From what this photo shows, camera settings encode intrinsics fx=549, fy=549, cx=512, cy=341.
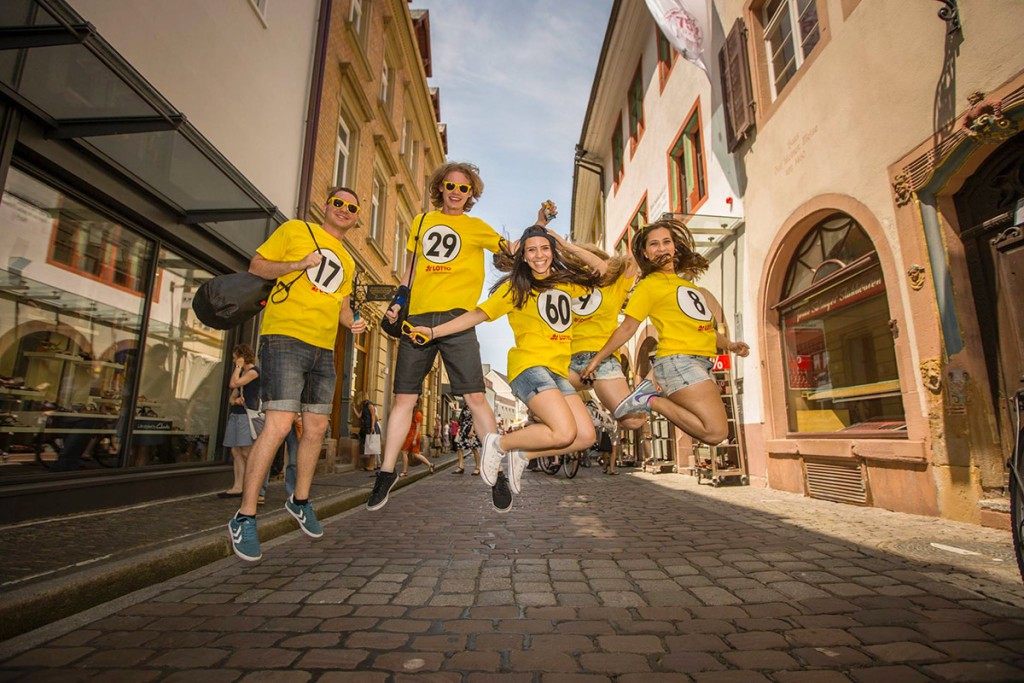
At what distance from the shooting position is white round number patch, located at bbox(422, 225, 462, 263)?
3574 millimetres

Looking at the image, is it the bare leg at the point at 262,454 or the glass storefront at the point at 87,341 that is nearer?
the bare leg at the point at 262,454

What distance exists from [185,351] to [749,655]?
273 inches

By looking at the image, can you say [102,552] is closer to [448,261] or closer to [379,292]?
[448,261]

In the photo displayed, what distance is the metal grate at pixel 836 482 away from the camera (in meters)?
5.91

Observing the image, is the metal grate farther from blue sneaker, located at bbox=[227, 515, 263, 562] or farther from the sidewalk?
blue sneaker, located at bbox=[227, 515, 263, 562]

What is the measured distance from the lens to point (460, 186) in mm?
3807

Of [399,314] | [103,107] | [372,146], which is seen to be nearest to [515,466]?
[399,314]

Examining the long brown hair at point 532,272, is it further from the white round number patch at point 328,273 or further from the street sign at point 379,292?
the street sign at point 379,292

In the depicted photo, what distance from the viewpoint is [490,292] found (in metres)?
3.76

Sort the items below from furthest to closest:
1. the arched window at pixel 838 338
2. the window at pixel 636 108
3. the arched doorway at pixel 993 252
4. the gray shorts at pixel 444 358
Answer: the window at pixel 636 108 < the arched window at pixel 838 338 < the arched doorway at pixel 993 252 < the gray shorts at pixel 444 358

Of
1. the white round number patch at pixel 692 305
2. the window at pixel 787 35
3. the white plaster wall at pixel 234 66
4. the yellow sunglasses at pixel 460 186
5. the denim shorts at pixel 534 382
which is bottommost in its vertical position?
the denim shorts at pixel 534 382

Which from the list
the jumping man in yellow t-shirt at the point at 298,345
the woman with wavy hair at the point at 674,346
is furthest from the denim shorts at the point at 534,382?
the jumping man in yellow t-shirt at the point at 298,345

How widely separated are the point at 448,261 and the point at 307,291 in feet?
2.92

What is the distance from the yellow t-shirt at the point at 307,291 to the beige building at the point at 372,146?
608cm
